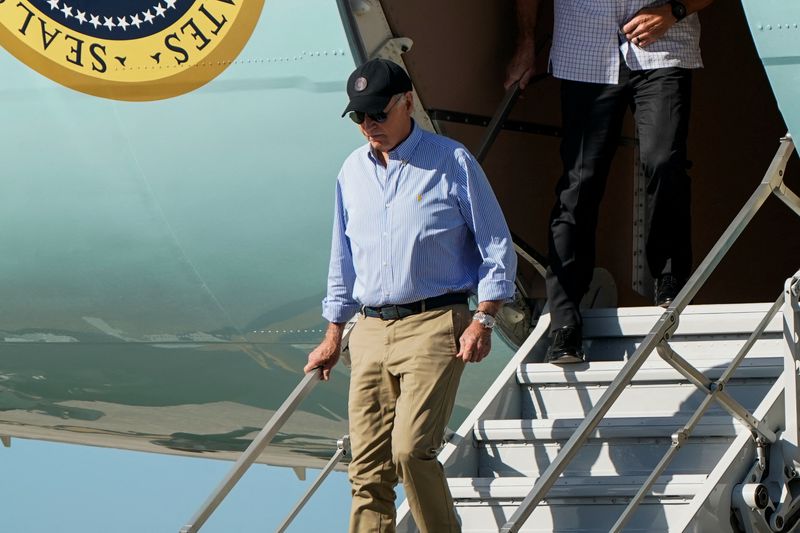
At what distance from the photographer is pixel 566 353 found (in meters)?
4.49

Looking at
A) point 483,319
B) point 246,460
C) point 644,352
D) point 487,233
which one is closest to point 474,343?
point 483,319

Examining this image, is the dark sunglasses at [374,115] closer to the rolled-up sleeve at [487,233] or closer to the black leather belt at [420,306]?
the rolled-up sleeve at [487,233]

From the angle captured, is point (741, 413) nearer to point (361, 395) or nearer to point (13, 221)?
point (361, 395)

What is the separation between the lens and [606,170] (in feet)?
15.1

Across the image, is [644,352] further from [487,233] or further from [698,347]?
[698,347]

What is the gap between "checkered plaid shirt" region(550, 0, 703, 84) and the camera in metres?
4.55

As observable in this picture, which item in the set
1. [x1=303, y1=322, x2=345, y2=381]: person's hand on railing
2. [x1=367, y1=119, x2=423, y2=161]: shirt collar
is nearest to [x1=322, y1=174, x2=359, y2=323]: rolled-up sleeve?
[x1=303, y1=322, x2=345, y2=381]: person's hand on railing

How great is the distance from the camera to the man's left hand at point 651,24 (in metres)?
4.52

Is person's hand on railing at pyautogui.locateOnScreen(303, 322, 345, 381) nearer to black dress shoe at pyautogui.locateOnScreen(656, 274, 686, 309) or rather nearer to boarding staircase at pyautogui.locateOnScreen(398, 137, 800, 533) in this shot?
boarding staircase at pyautogui.locateOnScreen(398, 137, 800, 533)

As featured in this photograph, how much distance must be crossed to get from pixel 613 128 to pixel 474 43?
2.31 ft

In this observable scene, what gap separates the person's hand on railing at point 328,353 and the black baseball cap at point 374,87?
0.70 meters

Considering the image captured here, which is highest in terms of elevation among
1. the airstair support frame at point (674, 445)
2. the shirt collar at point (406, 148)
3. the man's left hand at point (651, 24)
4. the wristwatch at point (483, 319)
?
the man's left hand at point (651, 24)

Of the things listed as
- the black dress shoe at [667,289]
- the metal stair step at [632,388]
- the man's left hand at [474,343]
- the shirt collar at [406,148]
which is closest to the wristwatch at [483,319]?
the man's left hand at [474,343]

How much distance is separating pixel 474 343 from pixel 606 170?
4.38 ft
